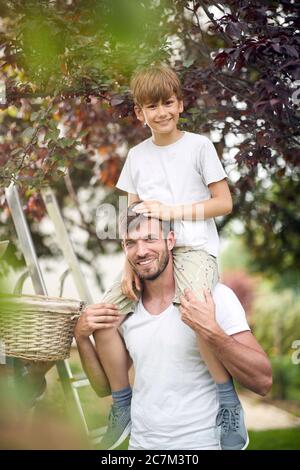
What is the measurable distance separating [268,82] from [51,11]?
1096 mm

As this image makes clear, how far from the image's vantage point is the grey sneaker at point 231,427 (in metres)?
2.79

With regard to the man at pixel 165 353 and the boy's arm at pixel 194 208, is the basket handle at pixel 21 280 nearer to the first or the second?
the man at pixel 165 353

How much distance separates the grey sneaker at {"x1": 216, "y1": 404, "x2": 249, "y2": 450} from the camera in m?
2.79

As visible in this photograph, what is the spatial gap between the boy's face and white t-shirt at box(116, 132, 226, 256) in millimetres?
124

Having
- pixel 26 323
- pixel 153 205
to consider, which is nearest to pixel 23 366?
pixel 26 323

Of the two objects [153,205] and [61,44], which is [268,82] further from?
[61,44]

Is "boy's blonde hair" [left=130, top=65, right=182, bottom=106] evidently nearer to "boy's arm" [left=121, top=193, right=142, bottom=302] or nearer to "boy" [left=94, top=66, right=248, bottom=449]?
"boy" [left=94, top=66, right=248, bottom=449]

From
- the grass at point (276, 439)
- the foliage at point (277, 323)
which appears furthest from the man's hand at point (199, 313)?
the foliage at point (277, 323)

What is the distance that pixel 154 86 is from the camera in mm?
2777

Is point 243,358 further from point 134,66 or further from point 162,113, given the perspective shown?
point 134,66

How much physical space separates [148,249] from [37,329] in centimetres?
55

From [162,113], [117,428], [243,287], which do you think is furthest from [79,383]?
[243,287]

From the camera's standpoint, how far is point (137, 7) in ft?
11.5

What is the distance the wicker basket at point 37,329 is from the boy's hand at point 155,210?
47cm
